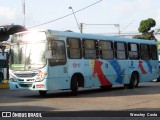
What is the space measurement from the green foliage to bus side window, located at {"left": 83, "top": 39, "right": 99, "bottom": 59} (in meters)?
32.9

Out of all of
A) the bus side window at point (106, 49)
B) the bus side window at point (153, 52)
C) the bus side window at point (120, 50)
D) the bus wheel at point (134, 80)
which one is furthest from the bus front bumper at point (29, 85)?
the bus side window at point (153, 52)

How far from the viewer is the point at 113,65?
2277 centimetres

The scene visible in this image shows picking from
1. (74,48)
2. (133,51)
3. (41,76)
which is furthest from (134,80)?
(41,76)

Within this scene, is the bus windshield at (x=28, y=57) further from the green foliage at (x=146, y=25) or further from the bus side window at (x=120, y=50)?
the green foliage at (x=146, y=25)

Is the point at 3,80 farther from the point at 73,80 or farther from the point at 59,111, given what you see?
the point at 59,111

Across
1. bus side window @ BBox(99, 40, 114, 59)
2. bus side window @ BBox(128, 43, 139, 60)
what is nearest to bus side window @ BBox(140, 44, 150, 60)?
bus side window @ BBox(128, 43, 139, 60)

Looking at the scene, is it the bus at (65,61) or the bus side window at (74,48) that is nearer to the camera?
the bus at (65,61)

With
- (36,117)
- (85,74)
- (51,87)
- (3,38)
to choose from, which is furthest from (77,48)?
(36,117)

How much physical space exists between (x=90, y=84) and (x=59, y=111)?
7729 millimetres

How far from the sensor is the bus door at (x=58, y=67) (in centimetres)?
1841

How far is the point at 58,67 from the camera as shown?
61.6 feet

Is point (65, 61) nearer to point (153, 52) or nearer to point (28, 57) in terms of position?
point (28, 57)

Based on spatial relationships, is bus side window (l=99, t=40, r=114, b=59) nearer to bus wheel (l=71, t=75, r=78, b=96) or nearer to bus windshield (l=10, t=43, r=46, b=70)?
bus wheel (l=71, t=75, r=78, b=96)

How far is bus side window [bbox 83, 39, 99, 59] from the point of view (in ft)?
67.6
